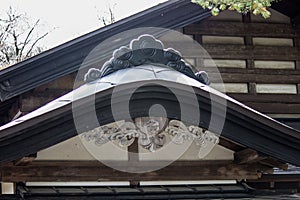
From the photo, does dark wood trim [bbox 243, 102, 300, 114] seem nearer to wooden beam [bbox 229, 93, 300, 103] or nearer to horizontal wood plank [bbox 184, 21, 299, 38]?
wooden beam [bbox 229, 93, 300, 103]

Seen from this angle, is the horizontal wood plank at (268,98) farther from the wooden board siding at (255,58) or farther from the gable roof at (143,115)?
the gable roof at (143,115)

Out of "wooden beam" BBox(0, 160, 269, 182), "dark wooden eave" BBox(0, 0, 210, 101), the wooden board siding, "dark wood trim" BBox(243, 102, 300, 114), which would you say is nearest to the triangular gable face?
"wooden beam" BBox(0, 160, 269, 182)

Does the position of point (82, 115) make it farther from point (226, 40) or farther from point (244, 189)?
point (226, 40)

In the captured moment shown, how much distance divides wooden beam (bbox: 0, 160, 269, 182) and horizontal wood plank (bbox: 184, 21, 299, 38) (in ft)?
9.38

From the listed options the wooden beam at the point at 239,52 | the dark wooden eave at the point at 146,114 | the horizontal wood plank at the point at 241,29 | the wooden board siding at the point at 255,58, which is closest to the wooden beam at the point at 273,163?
the dark wooden eave at the point at 146,114

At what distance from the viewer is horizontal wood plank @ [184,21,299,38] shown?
7191 millimetres

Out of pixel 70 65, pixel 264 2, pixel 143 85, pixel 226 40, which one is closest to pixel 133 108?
pixel 143 85

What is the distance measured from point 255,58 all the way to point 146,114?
149 inches

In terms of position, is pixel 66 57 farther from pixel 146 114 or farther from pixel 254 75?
pixel 254 75

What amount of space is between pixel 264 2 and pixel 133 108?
298cm

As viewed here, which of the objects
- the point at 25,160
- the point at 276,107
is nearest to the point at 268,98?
the point at 276,107

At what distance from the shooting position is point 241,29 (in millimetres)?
7309

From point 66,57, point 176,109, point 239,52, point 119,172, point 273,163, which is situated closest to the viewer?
point 176,109

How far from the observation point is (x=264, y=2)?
241 inches
